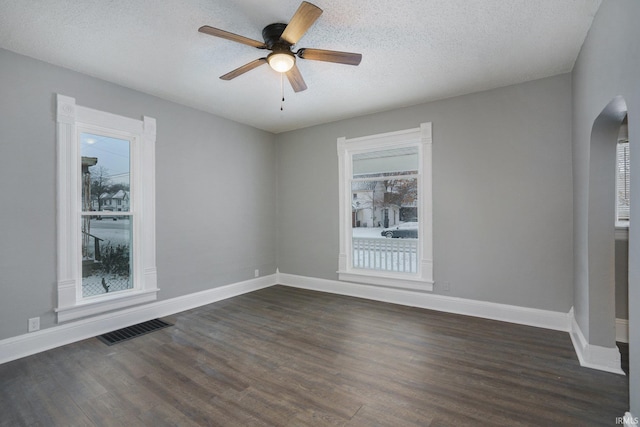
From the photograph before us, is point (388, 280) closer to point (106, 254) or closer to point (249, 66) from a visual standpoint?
point (249, 66)

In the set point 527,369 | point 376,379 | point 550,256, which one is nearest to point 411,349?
point 376,379

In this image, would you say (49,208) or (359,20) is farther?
(49,208)

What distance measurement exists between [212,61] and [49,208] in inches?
87.2

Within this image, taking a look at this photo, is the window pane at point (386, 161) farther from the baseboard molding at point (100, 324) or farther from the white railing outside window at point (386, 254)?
the baseboard molding at point (100, 324)

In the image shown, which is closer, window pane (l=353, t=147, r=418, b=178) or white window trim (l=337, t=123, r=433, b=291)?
white window trim (l=337, t=123, r=433, b=291)

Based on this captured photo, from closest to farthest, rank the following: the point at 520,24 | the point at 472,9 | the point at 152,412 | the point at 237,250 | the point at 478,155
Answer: the point at 152,412
the point at 472,9
the point at 520,24
the point at 478,155
the point at 237,250

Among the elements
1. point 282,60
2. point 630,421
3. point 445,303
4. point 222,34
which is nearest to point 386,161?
point 445,303

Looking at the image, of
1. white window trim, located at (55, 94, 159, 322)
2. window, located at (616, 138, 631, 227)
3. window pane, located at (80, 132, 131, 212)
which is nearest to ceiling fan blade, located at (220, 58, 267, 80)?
white window trim, located at (55, 94, 159, 322)

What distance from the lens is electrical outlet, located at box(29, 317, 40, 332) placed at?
9.43 feet

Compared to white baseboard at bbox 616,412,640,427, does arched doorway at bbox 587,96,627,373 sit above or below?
above

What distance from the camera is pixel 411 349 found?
2.93 metres

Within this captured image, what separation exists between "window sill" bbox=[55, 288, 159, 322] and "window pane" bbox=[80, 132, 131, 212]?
3.39ft

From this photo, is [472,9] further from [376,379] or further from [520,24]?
[376,379]

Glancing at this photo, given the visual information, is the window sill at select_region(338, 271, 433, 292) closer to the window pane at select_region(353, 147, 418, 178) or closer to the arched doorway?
the window pane at select_region(353, 147, 418, 178)
